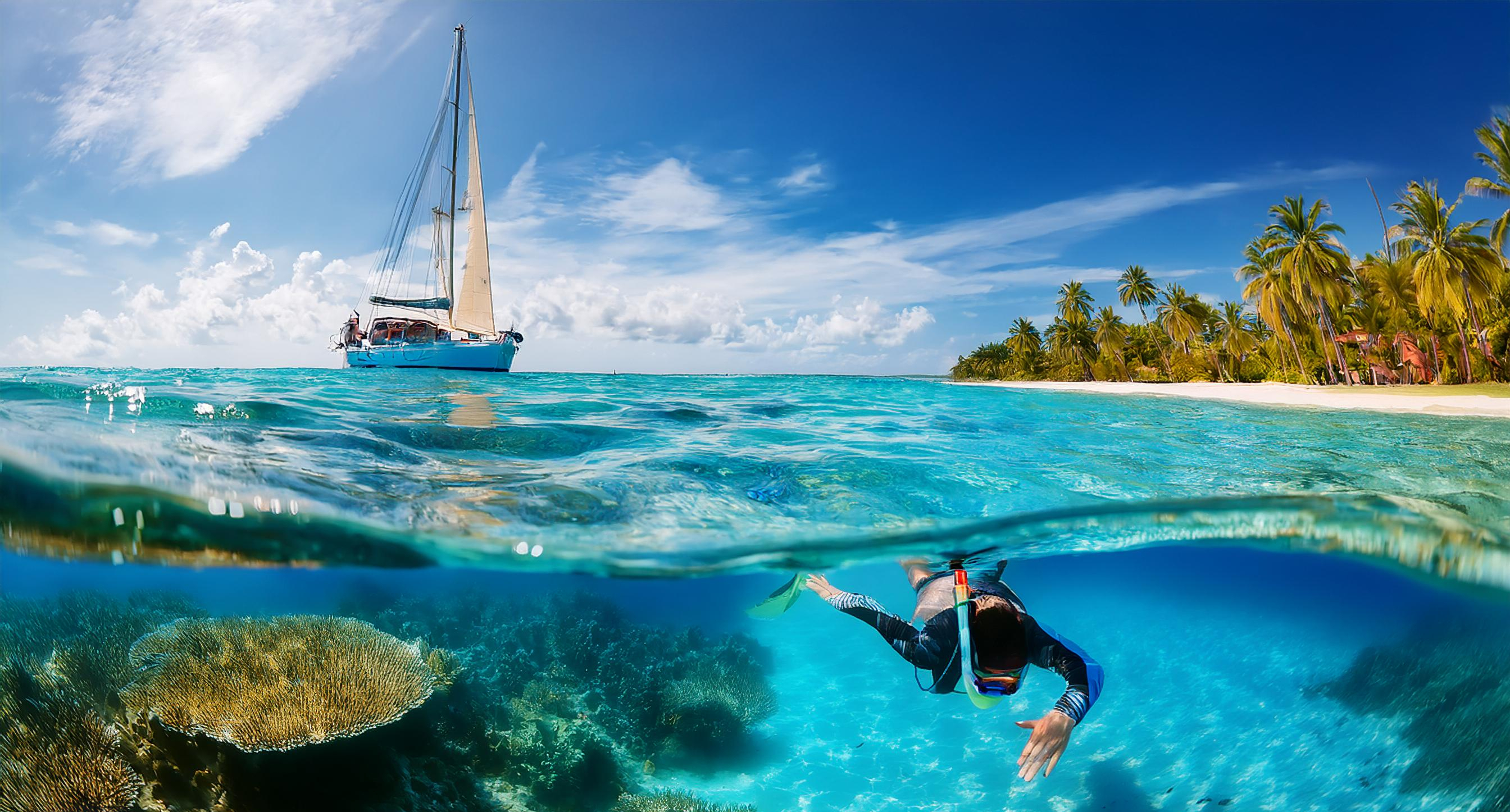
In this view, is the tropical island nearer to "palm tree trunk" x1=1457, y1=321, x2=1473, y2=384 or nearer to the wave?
"palm tree trunk" x1=1457, y1=321, x2=1473, y2=384

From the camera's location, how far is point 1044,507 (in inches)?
275

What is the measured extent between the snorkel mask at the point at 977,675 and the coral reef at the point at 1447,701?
7.84m

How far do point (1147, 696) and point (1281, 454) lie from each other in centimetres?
561

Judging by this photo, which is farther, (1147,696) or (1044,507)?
(1147,696)

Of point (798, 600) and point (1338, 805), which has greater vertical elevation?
point (798, 600)

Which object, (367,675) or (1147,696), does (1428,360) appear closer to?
(1147,696)

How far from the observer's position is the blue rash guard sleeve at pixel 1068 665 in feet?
12.5

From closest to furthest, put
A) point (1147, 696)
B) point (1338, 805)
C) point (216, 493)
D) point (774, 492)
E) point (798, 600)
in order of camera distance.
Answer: point (216, 493)
point (774, 492)
point (1338, 805)
point (1147, 696)
point (798, 600)

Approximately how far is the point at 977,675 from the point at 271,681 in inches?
246

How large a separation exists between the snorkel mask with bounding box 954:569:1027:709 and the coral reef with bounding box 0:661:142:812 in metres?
Result: 6.07

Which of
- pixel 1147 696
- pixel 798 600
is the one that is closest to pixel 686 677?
pixel 798 600

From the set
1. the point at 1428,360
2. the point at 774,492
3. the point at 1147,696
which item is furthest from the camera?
the point at 1428,360

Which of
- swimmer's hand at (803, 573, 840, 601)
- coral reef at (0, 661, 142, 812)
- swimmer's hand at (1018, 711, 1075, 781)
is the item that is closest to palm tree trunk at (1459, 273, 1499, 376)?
swimmer's hand at (803, 573, 840, 601)

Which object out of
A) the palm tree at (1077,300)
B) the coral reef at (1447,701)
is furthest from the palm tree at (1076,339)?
the coral reef at (1447,701)
